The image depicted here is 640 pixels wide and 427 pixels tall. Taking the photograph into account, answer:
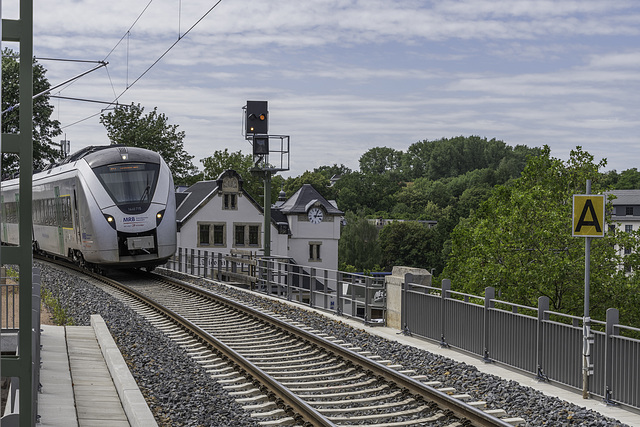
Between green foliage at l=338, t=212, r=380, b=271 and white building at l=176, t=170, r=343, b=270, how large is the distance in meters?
33.8

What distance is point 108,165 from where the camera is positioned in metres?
23.4

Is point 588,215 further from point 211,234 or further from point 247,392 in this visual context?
point 211,234

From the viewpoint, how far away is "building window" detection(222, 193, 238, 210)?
6018 cm

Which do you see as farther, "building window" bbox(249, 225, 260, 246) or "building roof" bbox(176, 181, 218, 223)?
"building window" bbox(249, 225, 260, 246)

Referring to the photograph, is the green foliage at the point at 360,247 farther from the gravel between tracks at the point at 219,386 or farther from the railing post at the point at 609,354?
the railing post at the point at 609,354

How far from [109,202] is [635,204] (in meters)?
93.9

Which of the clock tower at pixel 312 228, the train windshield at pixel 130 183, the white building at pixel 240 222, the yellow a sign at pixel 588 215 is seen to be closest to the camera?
the yellow a sign at pixel 588 215

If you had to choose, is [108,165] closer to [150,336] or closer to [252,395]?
[150,336]

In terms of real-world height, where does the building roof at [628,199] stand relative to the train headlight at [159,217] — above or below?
above

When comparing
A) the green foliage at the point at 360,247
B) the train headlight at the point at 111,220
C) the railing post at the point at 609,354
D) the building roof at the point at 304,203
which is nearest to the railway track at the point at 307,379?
the railing post at the point at 609,354

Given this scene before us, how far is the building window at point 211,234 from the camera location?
196 ft

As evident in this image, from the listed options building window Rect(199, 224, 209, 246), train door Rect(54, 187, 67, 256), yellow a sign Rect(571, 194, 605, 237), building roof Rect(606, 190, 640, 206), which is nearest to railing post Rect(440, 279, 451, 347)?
yellow a sign Rect(571, 194, 605, 237)

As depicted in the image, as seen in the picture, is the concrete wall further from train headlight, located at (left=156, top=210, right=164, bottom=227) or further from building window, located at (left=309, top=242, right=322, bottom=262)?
building window, located at (left=309, top=242, right=322, bottom=262)

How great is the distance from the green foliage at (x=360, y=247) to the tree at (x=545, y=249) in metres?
55.4
